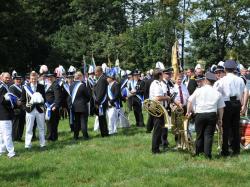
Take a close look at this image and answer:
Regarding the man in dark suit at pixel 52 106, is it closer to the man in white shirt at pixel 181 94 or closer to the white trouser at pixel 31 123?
the white trouser at pixel 31 123

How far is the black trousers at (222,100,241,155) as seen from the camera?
37.8 feet

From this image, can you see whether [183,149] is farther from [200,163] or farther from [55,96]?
[55,96]

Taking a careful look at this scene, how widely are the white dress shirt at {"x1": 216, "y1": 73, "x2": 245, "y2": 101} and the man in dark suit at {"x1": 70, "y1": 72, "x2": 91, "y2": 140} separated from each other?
16.3 ft

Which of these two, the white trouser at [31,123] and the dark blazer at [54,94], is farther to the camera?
the dark blazer at [54,94]

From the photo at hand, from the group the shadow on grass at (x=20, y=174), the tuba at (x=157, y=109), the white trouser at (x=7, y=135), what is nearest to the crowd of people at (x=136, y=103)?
the white trouser at (x=7, y=135)

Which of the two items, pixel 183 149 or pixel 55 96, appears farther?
pixel 55 96

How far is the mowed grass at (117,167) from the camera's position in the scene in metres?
9.44

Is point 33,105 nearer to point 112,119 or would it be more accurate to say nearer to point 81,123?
point 81,123

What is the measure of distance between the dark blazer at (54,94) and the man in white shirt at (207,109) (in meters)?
5.52

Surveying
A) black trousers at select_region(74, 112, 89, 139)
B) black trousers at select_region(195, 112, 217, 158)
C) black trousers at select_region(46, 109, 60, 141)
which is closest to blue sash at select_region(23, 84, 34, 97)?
black trousers at select_region(46, 109, 60, 141)

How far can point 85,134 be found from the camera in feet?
50.1

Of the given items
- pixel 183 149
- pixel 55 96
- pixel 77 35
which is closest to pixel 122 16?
pixel 77 35

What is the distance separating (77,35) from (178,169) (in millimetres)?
45427

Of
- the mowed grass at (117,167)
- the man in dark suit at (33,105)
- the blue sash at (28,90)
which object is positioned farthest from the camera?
the blue sash at (28,90)
